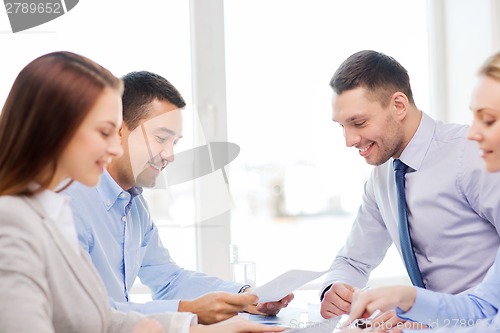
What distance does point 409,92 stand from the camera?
7.49ft

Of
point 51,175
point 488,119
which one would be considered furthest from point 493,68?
point 51,175

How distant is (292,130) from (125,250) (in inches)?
51.7

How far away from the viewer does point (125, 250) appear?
1.98 m

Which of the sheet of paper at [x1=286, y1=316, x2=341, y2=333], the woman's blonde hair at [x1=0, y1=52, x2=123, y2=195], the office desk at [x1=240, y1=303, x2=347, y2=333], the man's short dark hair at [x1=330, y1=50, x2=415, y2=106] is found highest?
the woman's blonde hair at [x1=0, y1=52, x2=123, y2=195]

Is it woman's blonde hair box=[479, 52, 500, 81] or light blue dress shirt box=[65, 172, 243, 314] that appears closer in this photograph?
woman's blonde hair box=[479, 52, 500, 81]

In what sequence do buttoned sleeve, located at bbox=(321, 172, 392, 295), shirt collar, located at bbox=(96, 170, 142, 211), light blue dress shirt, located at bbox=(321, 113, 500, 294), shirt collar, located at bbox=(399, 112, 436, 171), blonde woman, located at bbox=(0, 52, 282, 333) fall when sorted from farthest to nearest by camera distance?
buttoned sleeve, located at bbox=(321, 172, 392, 295) → shirt collar, located at bbox=(399, 112, 436, 171) → light blue dress shirt, located at bbox=(321, 113, 500, 294) → shirt collar, located at bbox=(96, 170, 142, 211) → blonde woman, located at bbox=(0, 52, 282, 333)

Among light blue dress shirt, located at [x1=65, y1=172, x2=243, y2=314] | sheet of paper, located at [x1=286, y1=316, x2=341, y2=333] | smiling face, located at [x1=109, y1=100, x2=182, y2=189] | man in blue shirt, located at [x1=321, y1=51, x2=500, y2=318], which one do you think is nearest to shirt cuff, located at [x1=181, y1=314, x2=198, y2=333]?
sheet of paper, located at [x1=286, y1=316, x2=341, y2=333]

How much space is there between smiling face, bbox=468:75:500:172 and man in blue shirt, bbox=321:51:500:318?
44 centimetres

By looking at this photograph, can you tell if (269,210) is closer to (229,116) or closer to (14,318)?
(229,116)

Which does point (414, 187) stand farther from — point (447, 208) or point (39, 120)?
point (39, 120)

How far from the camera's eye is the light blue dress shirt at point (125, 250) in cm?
185

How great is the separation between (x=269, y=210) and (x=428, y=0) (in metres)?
1.31

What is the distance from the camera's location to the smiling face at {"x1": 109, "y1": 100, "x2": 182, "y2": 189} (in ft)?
6.72

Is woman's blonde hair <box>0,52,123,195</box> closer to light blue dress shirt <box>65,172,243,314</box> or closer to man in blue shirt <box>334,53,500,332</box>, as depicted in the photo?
light blue dress shirt <box>65,172,243,314</box>
